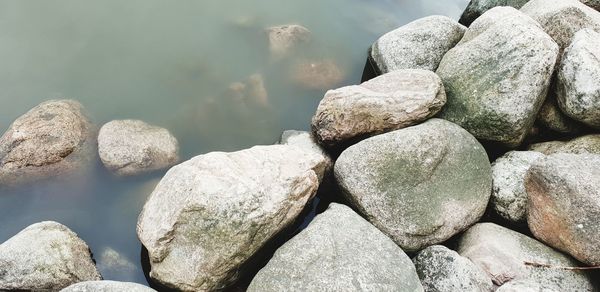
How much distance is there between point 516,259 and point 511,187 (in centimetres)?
86

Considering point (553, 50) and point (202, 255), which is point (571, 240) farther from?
point (202, 255)

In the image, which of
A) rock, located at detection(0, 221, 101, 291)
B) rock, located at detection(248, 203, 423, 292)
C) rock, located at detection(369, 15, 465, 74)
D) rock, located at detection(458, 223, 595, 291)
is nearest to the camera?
rock, located at detection(248, 203, 423, 292)

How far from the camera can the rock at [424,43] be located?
611cm

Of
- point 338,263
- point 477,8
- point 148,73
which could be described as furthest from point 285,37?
point 338,263

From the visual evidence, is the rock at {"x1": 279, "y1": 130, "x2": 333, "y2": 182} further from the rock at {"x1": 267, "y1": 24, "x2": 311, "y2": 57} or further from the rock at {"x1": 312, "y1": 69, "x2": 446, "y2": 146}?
the rock at {"x1": 267, "y1": 24, "x2": 311, "y2": 57}

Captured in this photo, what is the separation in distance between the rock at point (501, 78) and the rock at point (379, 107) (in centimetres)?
25

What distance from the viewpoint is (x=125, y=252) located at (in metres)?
4.86

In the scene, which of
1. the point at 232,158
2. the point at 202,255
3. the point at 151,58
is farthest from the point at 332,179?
the point at 151,58

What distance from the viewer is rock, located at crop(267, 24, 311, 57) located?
727cm

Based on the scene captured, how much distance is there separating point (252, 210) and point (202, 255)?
Result: 1.83 ft

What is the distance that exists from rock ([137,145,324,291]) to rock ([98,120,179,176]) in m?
1.25

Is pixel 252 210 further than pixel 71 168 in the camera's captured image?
No

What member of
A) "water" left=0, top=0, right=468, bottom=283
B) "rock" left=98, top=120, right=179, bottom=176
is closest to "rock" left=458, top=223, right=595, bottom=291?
"water" left=0, top=0, right=468, bottom=283

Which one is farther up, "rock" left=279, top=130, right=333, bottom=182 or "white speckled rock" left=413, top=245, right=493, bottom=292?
"rock" left=279, top=130, right=333, bottom=182
